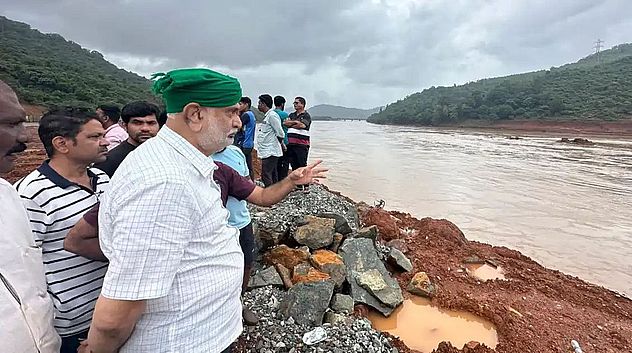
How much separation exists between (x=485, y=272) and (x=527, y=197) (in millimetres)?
7082

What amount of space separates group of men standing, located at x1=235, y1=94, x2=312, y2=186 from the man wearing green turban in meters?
4.85

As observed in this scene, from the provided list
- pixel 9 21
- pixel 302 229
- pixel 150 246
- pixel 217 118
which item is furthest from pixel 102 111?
pixel 9 21

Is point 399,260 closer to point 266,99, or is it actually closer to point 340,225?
point 340,225

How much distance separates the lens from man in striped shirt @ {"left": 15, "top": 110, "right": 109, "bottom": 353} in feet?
5.35

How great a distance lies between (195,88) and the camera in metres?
1.34

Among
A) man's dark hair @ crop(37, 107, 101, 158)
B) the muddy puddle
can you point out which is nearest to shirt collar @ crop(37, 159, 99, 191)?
man's dark hair @ crop(37, 107, 101, 158)

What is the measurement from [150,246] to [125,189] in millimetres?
187

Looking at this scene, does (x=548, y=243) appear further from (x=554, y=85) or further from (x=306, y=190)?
(x=554, y=85)

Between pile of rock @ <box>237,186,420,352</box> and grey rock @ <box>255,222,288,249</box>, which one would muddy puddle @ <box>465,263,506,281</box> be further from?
grey rock @ <box>255,222,288,249</box>

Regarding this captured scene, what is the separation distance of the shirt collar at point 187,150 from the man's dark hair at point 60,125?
0.90 m

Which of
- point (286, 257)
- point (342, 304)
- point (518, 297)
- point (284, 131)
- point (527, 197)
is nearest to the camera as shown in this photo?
point (342, 304)

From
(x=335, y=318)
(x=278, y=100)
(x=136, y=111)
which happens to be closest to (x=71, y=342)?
(x=136, y=111)

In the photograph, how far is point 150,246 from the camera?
3.65 feet

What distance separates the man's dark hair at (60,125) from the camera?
192 cm
